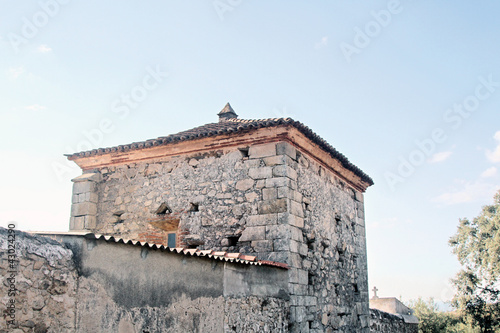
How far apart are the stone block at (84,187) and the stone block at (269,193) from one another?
3722 mm

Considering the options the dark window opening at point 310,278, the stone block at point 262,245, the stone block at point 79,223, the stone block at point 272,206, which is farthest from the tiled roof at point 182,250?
the stone block at point 79,223

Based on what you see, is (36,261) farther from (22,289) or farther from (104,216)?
(104,216)

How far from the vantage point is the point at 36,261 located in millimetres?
4559

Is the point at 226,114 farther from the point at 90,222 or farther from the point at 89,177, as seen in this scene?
the point at 90,222

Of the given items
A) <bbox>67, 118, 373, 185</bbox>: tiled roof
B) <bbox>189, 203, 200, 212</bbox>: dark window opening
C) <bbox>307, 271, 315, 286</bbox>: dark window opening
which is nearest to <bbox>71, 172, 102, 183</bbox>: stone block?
<bbox>67, 118, 373, 185</bbox>: tiled roof

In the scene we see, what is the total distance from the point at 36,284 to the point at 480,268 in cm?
2595

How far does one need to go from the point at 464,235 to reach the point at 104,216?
23122 millimetres

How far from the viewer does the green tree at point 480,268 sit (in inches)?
944

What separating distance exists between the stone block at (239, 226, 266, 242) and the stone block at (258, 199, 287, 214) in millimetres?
287

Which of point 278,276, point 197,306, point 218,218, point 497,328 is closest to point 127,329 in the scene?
point 197,306

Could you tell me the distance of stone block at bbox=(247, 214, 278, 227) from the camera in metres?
8.09

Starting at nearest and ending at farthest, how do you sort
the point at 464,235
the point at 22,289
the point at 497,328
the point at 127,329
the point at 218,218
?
1. the point at 22,289
2. the point at 127,329
3. the point at 218,218
4. the point at 497,328
5. the point at 464,235

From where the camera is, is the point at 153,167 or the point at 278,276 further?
the point at 153,167

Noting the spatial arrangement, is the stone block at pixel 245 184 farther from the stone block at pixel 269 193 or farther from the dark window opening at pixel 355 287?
Answer: the dark window opening at pixel 355 287
